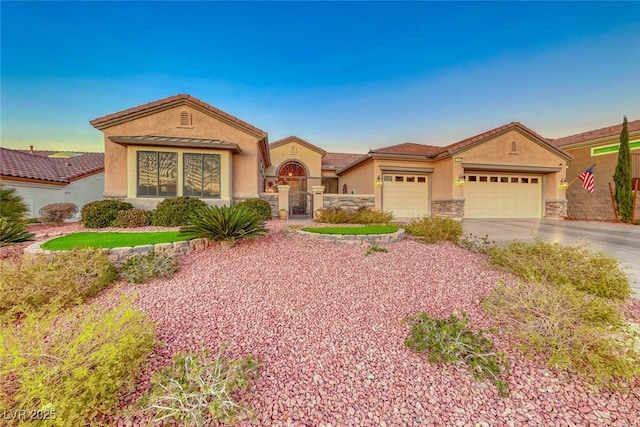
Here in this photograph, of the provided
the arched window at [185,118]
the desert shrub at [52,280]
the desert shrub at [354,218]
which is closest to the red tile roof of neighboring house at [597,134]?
the desert shrub at [354,218]

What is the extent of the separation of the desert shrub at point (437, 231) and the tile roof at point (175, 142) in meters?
8.29

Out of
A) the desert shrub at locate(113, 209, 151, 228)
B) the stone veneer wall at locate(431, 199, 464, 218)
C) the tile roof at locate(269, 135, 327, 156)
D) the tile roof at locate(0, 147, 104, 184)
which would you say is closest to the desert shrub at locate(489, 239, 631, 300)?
the stone veneer wall at locate(431, 199, 464, 218)

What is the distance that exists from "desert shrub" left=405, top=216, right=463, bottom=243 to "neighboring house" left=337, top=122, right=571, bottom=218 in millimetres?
6476

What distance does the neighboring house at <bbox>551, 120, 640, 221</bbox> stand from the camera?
46.1 feet

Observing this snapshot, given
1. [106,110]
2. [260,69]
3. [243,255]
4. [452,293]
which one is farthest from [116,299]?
[106,110]

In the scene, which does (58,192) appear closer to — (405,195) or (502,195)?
(405,195)

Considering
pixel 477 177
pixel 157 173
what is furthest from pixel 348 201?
pixel 157 173

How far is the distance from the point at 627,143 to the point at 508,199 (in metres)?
6.21

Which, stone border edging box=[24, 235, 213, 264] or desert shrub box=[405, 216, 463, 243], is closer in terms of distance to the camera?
stone border edging box=[24, 235, 213, 264]

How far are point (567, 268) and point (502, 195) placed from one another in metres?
12.3

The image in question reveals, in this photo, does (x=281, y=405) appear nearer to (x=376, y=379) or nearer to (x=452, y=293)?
(x=376, y=379)

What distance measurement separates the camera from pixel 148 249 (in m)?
5.22

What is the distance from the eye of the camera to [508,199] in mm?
14594

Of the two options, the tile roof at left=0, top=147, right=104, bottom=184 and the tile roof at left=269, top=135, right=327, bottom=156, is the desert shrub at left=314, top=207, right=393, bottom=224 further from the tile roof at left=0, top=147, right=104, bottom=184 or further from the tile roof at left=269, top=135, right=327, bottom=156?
the tile roof at left=0, top=147, right=104, bottom=184
